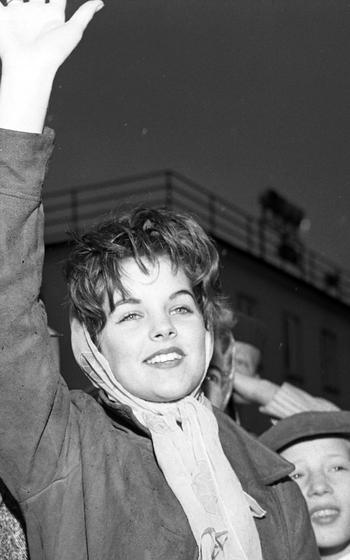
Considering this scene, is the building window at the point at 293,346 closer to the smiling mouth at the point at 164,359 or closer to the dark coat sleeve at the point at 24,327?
the smiling mouth at the point at 164,359

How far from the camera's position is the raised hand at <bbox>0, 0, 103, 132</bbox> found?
1880mm

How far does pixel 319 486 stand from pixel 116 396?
1.06m

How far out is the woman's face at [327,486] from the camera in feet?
9.62

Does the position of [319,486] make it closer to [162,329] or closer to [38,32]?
[162,329]

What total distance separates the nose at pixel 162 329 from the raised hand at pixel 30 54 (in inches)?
19.4

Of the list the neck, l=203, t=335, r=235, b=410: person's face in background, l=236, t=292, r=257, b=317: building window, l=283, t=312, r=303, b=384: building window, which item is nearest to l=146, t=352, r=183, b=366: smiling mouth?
the neck

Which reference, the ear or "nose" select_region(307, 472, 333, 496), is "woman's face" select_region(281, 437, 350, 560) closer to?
"nose" select_region(307, 472, 333, 496)

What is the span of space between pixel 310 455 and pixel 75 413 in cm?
119

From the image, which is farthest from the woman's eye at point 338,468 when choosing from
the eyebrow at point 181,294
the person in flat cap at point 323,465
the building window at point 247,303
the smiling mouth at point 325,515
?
the building window at point 247,303

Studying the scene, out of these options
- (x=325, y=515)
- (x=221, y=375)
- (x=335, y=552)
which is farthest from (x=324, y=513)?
(x=221, y=375)

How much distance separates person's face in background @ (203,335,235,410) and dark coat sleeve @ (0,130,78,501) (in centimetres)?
164

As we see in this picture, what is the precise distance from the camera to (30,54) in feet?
6.25

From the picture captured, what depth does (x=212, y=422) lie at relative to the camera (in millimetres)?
2166

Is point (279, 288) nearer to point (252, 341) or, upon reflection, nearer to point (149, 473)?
point (252, 341)
